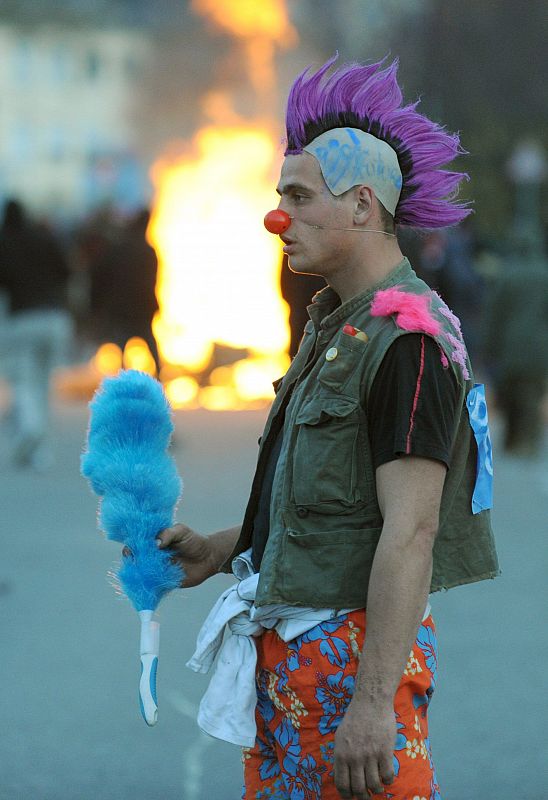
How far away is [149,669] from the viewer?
10.2 ft

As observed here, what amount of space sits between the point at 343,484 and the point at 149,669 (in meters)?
0.66

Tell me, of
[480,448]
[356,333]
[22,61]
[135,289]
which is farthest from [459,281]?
[22,61]

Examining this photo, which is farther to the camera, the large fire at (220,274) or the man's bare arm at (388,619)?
the large fire at (220,274)

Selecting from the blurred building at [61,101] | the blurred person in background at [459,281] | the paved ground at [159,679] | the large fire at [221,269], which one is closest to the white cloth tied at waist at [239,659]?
the paved ground at [159,679]

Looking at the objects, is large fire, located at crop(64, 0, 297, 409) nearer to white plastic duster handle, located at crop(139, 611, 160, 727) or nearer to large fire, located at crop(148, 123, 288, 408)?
large fire, located at crop(148, 123, 288, 408)

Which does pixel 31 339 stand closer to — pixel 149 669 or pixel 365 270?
pixel 149 669

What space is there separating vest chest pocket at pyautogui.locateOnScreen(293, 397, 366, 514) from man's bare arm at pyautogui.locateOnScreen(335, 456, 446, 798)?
0.26 feet

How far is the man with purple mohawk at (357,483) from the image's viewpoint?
265cm

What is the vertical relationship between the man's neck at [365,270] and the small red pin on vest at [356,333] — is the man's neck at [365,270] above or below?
above

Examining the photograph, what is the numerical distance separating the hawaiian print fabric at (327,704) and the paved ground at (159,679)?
1.82 m

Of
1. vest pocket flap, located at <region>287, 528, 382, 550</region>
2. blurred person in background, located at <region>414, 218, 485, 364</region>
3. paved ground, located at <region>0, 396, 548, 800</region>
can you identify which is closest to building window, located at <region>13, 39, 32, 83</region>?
blurred person in background, located at <region>414, 218, 485, 364</region>

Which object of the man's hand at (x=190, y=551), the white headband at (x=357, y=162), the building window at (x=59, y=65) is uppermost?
the building window at (x=59, y=65)

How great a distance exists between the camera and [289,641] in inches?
111

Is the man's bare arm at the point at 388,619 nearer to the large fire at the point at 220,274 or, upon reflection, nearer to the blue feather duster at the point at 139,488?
the blue feather duster at the point at 139,488
